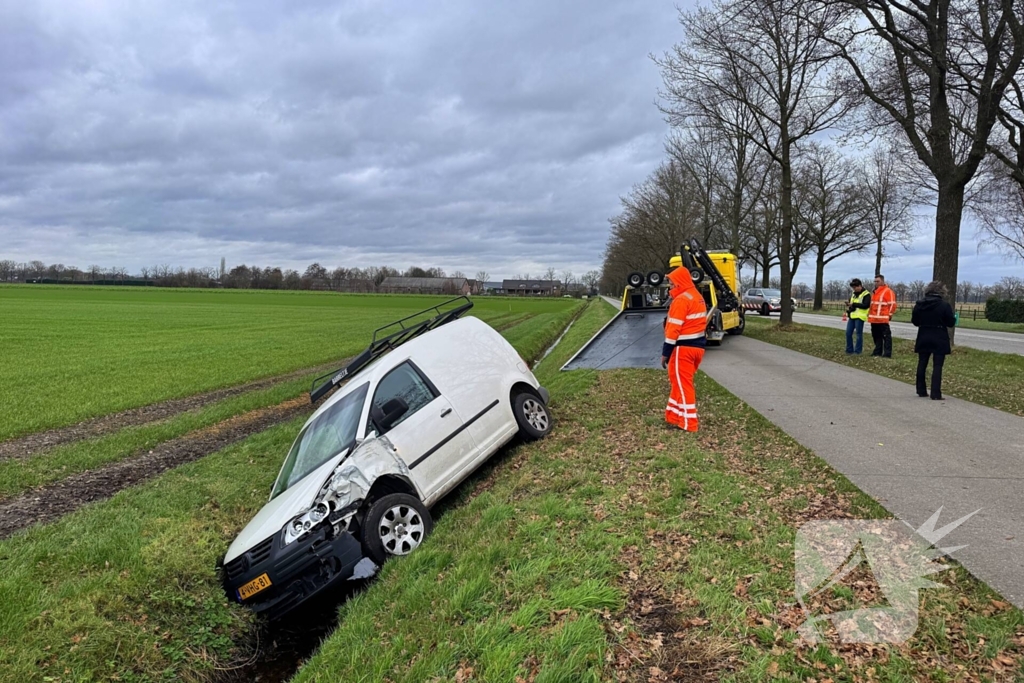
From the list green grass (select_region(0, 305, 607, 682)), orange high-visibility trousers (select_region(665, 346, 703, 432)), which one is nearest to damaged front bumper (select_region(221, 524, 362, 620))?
green grass (select_region(0, 305, 607, 682))

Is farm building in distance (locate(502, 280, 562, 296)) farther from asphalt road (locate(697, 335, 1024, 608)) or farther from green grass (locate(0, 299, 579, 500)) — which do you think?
asphalt road (locate(697, 335, 1024, 608))

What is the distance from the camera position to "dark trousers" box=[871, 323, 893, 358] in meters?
14.5

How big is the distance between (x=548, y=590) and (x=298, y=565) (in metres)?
2.01

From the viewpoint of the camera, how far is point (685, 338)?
24.3 ft

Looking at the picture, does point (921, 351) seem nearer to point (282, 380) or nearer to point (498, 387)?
point (498, 387)

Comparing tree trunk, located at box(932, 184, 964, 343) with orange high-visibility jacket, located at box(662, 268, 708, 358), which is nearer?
orange high-visibility jacket, located at box(662, 268, 708, 358)

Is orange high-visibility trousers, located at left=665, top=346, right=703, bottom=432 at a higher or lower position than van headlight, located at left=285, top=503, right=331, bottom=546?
higher

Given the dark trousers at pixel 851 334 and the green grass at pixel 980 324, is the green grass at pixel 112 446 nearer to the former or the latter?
the dark trousers at pixel 851 334

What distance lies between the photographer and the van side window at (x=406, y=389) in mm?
5992

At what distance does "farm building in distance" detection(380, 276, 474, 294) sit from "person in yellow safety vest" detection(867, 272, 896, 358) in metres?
109

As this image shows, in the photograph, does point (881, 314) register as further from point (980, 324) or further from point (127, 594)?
point (980, 324)

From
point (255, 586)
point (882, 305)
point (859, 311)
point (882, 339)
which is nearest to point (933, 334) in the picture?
point (882, 305)

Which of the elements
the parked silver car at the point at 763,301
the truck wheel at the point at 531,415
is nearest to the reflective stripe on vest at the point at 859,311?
the truck wheel at the point at 531,415

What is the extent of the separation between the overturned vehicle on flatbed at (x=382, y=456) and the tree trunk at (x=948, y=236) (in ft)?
39.7
